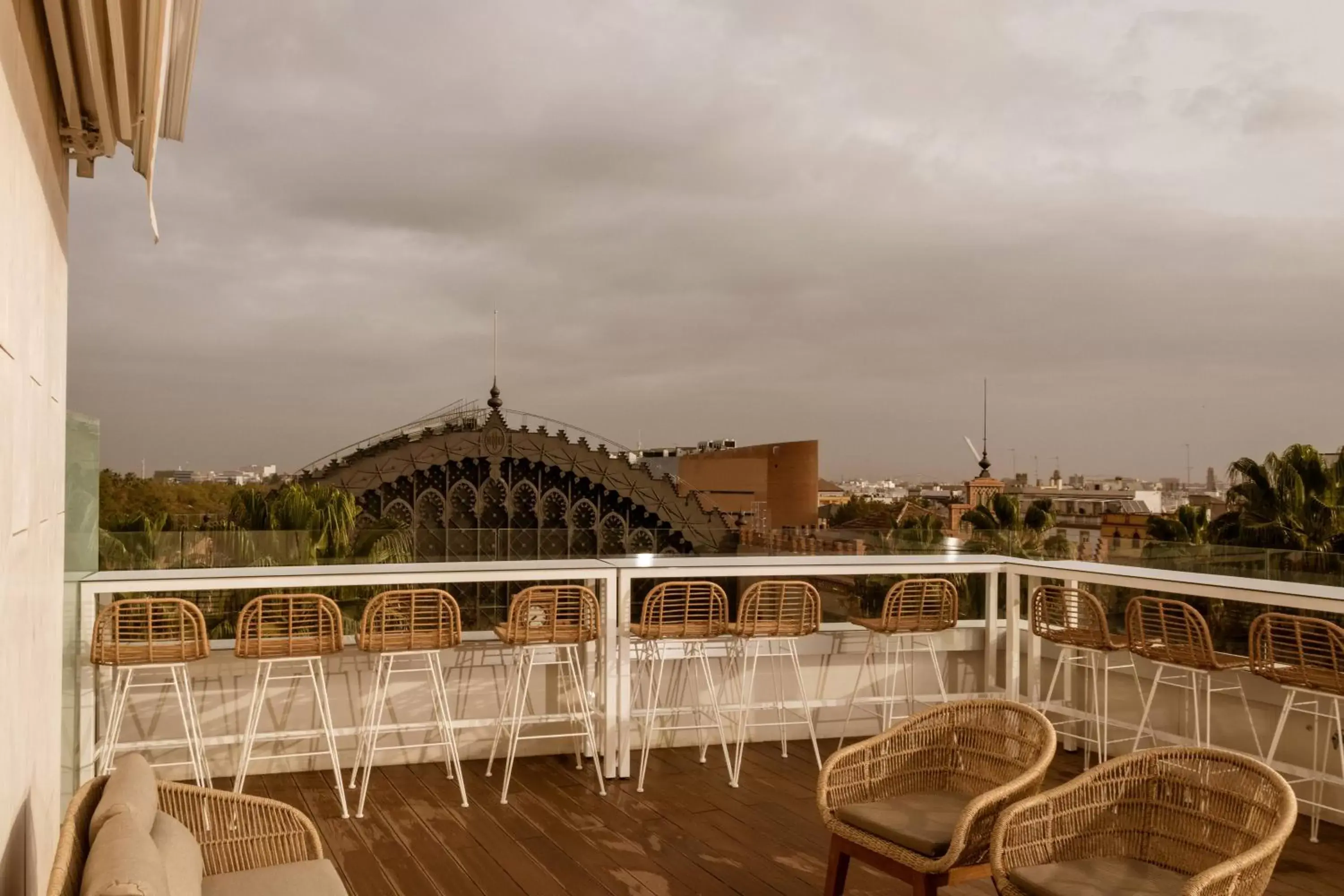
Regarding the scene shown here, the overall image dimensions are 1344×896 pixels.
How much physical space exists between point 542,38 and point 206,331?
23507 millimetres

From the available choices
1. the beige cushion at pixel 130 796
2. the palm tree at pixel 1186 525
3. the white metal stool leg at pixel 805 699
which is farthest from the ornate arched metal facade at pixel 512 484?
the beige cushion at pixel 130 796

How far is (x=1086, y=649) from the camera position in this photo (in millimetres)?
6164

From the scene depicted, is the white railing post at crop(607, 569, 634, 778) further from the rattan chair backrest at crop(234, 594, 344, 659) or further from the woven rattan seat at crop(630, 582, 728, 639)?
the rattan chair backrest at crop(234, 594, 344, 659)

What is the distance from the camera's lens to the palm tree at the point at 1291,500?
22922mm

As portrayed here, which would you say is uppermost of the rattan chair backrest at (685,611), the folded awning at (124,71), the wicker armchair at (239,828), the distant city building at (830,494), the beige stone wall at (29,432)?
the folded awning at (124,71)

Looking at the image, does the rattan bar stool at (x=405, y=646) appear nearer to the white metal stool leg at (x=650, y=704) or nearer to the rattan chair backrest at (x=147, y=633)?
the rattan chair backrest at (x=147, y=633)

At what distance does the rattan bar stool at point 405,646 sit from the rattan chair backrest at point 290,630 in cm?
17

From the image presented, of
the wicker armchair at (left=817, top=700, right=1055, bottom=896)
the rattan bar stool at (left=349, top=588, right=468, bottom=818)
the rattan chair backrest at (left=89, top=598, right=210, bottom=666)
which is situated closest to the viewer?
the wicker armchair at (left=817, top=700, right=1055, bottom=896)

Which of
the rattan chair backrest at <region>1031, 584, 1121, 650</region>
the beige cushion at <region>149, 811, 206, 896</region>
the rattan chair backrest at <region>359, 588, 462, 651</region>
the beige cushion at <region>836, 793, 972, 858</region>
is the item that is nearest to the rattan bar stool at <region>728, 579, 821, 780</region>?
the rattan chair backrest at <region>1031, 584, 1121, 650</region>

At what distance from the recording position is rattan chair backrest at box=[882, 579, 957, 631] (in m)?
6.40

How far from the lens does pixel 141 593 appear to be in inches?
217

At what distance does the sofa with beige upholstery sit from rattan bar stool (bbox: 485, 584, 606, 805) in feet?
7.53

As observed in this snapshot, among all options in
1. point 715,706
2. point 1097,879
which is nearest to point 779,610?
point 715,706

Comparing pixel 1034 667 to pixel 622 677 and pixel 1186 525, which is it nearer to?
pixel 622 677
